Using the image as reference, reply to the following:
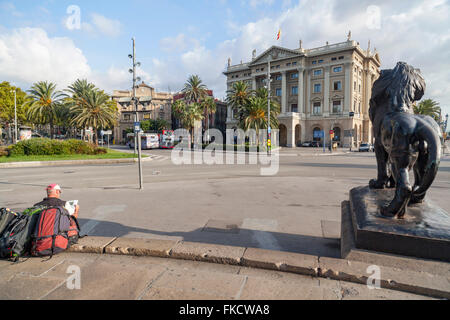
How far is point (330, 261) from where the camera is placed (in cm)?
299

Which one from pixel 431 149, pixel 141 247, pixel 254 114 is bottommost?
pixel 141 247

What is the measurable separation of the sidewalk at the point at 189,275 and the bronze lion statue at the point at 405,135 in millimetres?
872

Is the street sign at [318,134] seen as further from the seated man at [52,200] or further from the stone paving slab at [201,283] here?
the stone paving slab at [201,283]

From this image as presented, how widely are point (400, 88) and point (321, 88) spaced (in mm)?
60398

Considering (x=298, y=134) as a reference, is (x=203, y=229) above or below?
below

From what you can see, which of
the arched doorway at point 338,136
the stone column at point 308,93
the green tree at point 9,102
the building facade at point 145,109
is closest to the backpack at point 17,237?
the green tree at point 9,102

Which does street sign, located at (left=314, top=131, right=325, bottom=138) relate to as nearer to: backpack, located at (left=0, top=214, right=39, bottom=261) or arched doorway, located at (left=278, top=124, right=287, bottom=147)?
arched doorway, located at (left=278, top=124, right=287, bottom=147)

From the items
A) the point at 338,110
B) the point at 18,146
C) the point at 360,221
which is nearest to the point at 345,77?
the point at 338,110

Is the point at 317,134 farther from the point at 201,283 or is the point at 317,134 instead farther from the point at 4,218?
the point at 4,218

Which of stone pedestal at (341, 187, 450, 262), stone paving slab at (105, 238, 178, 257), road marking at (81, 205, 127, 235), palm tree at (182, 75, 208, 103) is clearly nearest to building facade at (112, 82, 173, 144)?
palm tree at (182, 75, 208, 103)

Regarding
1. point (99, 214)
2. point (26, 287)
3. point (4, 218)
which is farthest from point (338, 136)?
point (26, 287)

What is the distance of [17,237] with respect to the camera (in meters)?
3.39

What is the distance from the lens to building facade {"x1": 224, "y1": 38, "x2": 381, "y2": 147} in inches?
2159
